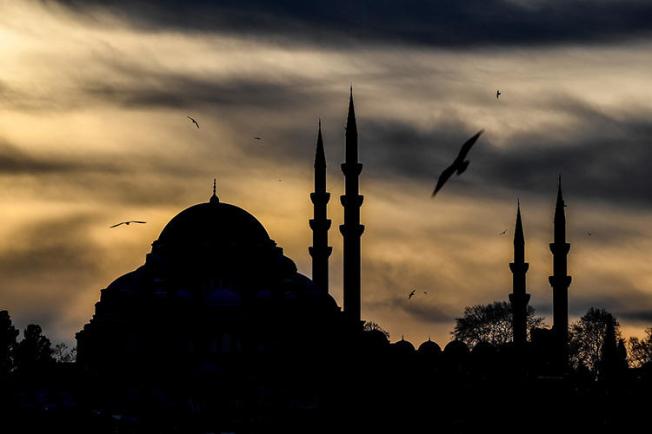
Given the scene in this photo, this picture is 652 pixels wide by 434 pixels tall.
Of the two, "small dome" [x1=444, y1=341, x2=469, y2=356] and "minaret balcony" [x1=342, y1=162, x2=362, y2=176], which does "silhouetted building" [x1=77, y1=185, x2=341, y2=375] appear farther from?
"minaret balcony" [x1=342, y1=162, x2=362, y2=176]

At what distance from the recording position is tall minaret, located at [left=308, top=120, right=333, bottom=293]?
72.3 metres

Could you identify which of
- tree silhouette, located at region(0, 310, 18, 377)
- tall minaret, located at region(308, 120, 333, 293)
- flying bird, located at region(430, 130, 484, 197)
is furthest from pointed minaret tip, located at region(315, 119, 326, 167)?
flying bird, located at region(430, 130, 484, 197)

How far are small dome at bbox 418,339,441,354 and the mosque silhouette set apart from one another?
0.17 metres

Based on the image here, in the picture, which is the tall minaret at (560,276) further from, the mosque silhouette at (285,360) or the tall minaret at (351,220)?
the tall minaret at (351,220)

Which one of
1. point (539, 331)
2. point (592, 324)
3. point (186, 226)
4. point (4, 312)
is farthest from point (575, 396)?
point (592, 324)

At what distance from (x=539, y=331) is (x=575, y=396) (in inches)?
288

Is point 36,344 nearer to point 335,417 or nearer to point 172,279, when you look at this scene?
point 172,279

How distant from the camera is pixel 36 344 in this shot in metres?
97.2

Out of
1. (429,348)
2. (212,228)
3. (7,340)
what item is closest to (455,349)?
(429,348)

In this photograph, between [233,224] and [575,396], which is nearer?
[575,396]

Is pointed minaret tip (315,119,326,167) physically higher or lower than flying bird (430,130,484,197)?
higher

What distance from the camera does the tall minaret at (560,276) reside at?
77625mm

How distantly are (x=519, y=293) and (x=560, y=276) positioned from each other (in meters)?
1.89

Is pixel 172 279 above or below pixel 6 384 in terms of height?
above
